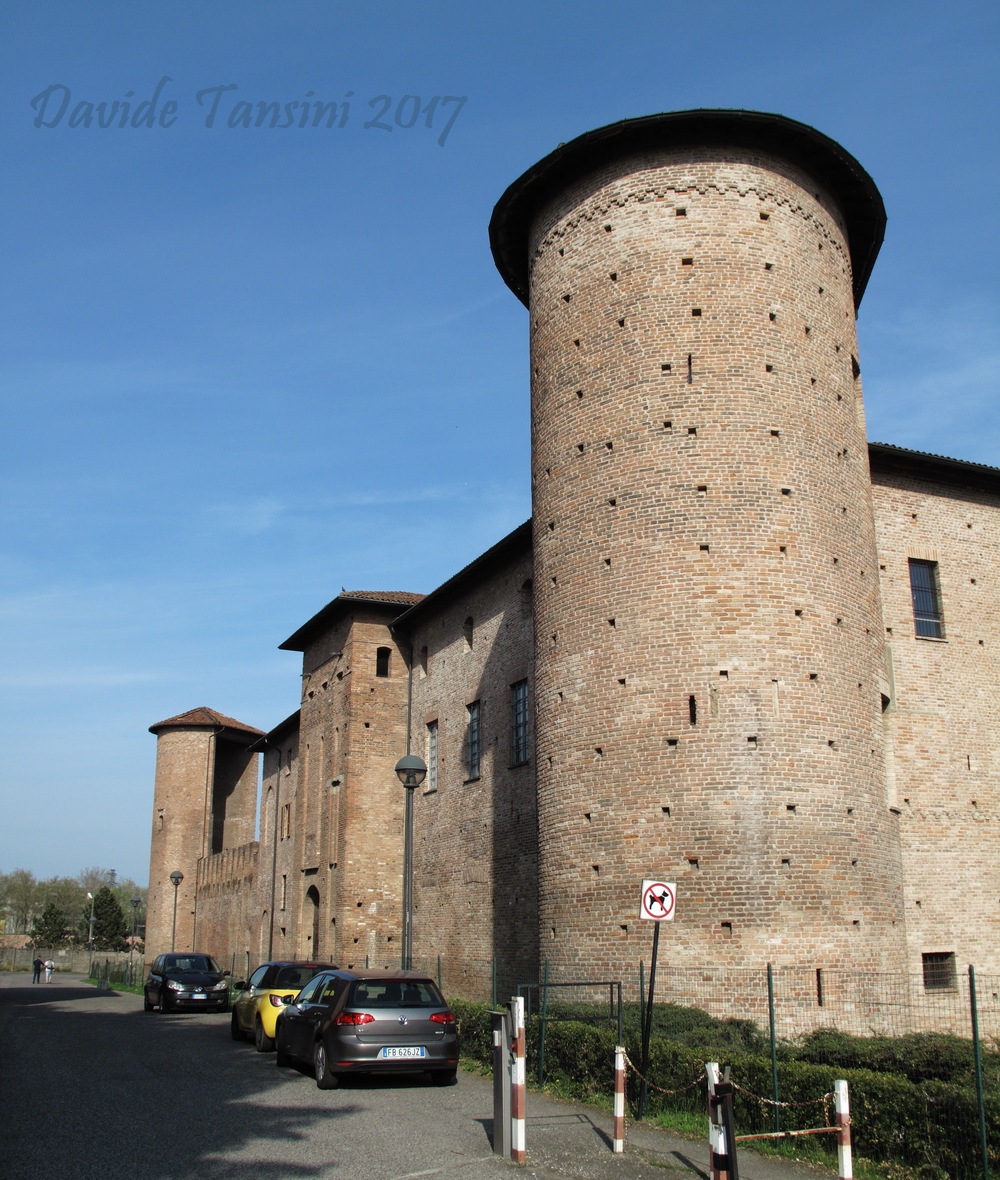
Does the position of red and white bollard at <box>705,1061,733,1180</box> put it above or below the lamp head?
below

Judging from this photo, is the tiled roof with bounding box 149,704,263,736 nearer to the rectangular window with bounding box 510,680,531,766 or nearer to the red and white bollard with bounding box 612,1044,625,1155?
the rectangular window with bounding box 510,680,531,766

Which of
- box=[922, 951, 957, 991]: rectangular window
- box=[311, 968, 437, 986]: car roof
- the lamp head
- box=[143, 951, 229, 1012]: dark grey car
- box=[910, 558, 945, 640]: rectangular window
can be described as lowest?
box=[143, 951, 229, 1012]: dark grey car

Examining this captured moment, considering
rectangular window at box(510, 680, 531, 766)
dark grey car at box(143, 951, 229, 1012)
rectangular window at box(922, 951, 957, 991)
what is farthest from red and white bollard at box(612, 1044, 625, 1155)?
dark grey car at box(143, 951, 229, 1012)

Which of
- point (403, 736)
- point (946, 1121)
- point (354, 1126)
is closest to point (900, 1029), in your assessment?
point (946, 1121)

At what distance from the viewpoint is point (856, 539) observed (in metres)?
18.0

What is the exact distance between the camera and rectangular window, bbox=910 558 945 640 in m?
21.2

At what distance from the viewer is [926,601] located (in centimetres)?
2158

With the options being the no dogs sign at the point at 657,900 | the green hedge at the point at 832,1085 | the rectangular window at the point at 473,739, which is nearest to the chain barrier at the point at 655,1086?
the green hedge at the point at 832,1085

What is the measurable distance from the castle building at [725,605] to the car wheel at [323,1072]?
4441mm

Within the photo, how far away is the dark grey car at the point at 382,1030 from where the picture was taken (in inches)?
506

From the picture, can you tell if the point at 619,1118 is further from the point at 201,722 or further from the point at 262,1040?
the point at 201,722

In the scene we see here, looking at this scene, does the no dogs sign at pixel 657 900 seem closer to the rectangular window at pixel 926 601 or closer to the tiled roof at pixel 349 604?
the rectangular window at pixel 926 601

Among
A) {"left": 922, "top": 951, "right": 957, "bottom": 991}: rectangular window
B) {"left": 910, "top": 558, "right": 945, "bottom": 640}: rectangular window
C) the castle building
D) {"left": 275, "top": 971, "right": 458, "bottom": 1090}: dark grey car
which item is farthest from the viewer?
{"left": 910, "top": 558, "right": 945, "bottom": 640}: rectangular window

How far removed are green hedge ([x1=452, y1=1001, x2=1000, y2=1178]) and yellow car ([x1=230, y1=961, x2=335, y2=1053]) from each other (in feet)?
17.3
